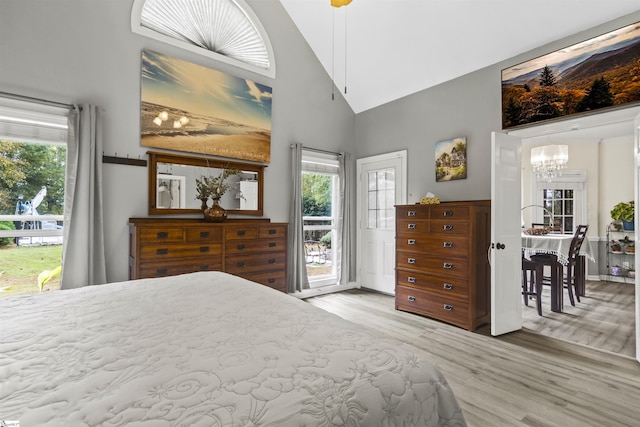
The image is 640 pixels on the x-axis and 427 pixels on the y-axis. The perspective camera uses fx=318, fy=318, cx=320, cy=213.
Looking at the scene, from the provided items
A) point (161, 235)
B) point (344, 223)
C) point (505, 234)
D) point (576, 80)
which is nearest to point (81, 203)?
point (161, 235)

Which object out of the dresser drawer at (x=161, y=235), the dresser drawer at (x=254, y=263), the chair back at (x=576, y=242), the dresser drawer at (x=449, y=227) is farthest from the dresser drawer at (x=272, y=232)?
the chair back at (x=576, y=242)

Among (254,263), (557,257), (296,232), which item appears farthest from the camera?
(296,232)

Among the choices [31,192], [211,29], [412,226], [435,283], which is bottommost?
[435,283]

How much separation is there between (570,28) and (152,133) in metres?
4.33

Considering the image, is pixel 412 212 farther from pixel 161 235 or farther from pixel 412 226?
pixel 161 235

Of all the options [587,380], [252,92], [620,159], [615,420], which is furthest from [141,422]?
[620,159]

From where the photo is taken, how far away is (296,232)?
14.7ft

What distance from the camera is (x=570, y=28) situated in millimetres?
3037

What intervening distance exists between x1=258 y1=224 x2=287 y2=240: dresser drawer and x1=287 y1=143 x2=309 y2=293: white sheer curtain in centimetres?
45

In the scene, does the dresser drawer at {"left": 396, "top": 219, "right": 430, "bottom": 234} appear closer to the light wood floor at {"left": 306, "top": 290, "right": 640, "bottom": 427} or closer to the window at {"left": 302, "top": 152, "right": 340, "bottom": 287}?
the light wood floor at {"left": 306, "top": 290, "right": 640, "bottom": 427}

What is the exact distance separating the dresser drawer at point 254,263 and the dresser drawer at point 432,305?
156 centimetres

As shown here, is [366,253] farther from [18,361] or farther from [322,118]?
[18,361]

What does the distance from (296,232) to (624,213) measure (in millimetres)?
5876

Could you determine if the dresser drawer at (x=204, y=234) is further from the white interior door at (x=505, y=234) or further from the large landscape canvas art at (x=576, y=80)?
the large landscape canvas art at (x=576, y=80)
